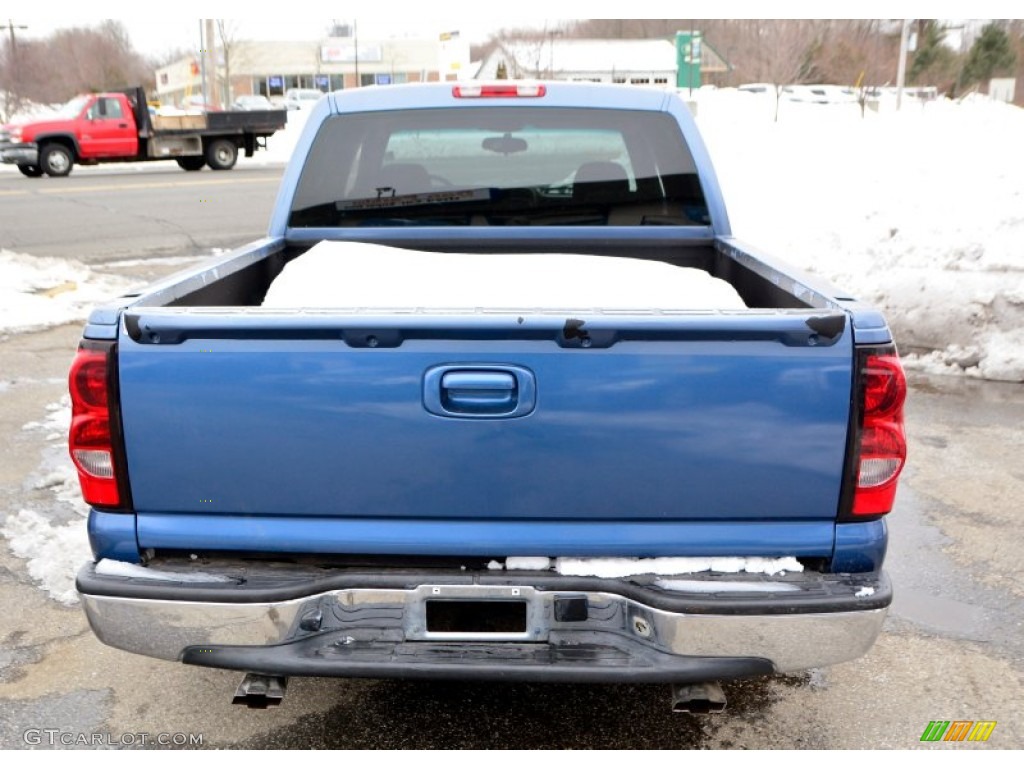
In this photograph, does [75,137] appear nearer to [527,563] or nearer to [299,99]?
[527,563]

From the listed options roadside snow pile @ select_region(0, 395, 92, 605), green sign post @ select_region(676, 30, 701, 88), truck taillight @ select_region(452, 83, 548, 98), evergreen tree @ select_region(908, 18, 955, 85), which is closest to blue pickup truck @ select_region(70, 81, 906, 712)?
roadside snow pile @ select_region(0, 395, 92, 605)

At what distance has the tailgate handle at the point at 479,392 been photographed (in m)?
2.41

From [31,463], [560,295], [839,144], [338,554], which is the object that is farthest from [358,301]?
[839,144]

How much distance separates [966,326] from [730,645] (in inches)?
234

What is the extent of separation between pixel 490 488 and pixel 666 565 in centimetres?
52

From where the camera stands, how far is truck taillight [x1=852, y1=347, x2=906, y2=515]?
2436 millimetres

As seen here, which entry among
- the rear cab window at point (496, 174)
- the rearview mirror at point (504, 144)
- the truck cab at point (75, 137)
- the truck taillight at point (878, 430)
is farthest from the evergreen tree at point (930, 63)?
the truck taillight at point (878, 430)

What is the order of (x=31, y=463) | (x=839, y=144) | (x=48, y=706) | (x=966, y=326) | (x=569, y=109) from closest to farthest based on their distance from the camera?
(x=48, y=706), (x=569, y=109), (x=31, y=463), (x=966, y=326), (x=839, y=144)

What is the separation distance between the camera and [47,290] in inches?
390

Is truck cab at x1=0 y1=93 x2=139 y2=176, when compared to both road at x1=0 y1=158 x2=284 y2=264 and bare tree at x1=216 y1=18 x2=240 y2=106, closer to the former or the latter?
road at x1=0 y1=158 x2=284 y2=264

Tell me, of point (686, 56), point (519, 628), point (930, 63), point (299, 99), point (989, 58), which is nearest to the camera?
point (519, 628)

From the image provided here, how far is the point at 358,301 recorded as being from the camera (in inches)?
130

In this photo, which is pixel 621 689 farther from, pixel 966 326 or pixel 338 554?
pixel 966 326

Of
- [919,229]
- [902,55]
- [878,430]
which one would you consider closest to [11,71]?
[902,55]
